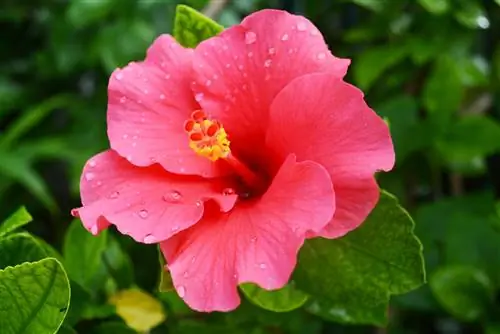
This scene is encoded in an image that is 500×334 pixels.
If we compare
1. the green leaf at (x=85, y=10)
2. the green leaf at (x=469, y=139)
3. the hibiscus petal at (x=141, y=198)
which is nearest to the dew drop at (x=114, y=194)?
the hibiscus petal at (x=141, y=198)

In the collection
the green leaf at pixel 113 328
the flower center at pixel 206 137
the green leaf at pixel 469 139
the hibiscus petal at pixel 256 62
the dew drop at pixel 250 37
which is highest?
the dew drop at pixel 250 37

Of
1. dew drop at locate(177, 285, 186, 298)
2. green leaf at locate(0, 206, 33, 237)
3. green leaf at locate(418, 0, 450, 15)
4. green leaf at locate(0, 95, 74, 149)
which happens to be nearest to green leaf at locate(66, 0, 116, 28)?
green leaf at locate(0, 95, 74, 149)

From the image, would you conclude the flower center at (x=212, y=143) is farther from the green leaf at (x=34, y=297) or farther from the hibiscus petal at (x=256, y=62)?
the green leaf at (x=34, y=297)

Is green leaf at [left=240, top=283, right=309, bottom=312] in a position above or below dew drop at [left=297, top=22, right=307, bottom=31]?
below

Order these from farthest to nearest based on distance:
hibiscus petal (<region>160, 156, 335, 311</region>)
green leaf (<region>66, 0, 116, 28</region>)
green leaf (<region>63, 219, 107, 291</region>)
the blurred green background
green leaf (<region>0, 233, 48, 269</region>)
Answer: green leaf (<region>66, 0, 116, 28</region>) < the blurred green background < green leaf (<region>63, 219, 107, 291</region>) < green leaf (<region>0, 233, 48, 269</region>) < hibiscus petal (<region>160, 156, 335, 311</region>)

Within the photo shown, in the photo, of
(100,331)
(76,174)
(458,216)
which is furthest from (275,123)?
(76,174)

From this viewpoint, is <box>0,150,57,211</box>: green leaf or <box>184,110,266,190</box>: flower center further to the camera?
<box>0,150,57,211</box>: green leaf

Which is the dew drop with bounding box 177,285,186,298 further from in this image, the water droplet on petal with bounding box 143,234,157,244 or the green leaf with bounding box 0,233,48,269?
the green leaf with bounding box 0,233,48,269
